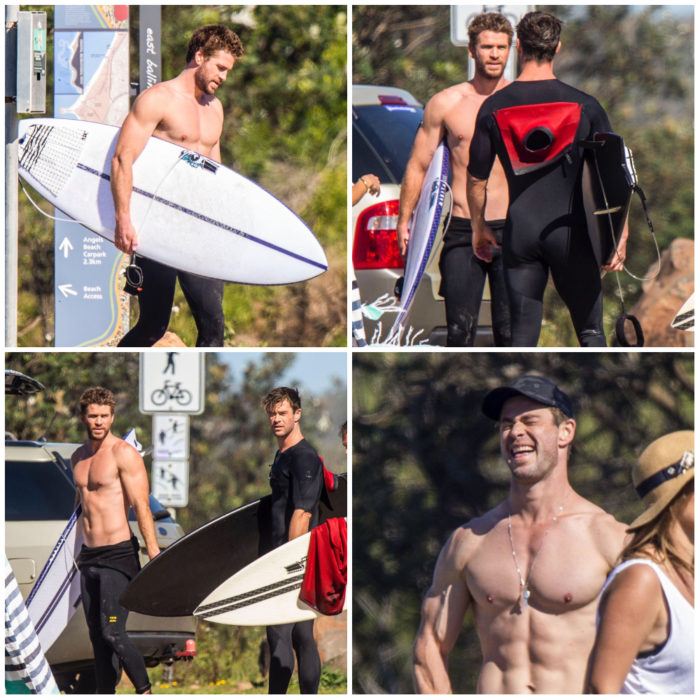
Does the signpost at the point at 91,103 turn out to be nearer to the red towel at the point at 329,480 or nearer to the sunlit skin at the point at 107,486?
the sunlit skin at the point at 107,486

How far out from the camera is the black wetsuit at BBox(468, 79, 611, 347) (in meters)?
6.06

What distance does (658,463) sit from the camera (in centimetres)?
571

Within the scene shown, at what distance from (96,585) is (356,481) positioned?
5.94m

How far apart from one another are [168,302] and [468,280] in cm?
160

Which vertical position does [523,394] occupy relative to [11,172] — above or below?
below

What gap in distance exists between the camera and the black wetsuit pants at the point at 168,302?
6.53m

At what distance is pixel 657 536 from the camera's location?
18.3 ft

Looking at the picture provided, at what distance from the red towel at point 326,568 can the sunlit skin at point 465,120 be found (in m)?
1.73

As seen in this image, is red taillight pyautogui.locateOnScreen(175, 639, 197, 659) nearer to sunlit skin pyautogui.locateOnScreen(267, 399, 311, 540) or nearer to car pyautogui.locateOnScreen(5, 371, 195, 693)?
car pyautogui.locateOnScreen(5, 371, 195, 693)

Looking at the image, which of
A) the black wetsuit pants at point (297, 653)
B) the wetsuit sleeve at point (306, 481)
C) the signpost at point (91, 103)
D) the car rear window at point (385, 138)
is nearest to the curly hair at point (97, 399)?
the signpost at point (91, 103)

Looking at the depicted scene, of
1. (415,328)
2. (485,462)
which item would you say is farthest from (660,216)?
(415,328)

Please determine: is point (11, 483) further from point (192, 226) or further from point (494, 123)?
point (494, 123)

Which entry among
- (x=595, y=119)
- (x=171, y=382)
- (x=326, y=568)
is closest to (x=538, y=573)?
(x=326, y=568)

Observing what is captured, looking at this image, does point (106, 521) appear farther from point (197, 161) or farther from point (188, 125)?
point (188, 125)
